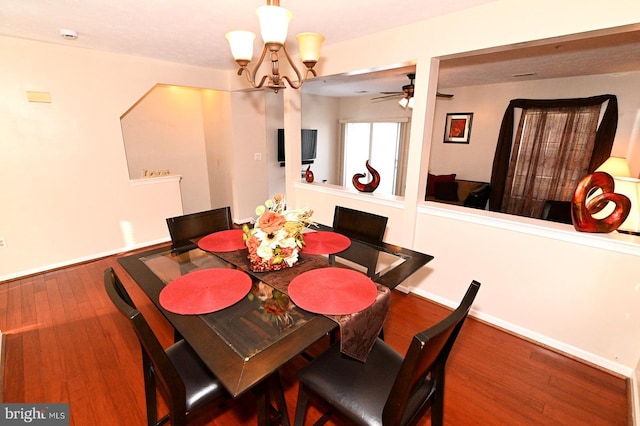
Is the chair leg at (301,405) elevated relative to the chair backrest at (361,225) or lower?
lower

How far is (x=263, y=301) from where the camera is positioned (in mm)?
1322

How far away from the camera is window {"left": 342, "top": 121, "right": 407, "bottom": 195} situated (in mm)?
6234

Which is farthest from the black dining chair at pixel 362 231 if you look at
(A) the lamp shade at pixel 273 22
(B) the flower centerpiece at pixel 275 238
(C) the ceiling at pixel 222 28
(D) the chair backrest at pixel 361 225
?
(C) the ceiling at pixel 222 28

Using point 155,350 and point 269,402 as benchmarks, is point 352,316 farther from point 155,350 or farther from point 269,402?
point 155,350

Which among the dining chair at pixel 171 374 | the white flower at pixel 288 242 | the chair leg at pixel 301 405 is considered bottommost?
the chair leg at pixel 301 405

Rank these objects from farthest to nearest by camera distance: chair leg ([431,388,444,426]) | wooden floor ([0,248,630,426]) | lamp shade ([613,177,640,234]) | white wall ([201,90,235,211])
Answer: white wall ([201,90,235,211]) → lamp shade ([613,177,640,234]) → wooden floor ([0,248,630,426]) → chair leg ([431,388,444,426])

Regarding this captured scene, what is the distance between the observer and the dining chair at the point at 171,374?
1.02 meters

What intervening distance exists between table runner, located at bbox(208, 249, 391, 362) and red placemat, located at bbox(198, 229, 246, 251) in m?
0.19

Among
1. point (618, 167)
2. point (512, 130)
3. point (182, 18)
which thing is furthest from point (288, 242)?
point (512, 130)

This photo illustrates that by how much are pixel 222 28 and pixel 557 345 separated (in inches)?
139

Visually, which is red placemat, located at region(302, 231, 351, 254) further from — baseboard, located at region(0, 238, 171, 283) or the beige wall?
baseboard, located at region(0, 238, 171, 283)

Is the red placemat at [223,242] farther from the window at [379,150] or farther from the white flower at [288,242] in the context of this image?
the window at [379,150]

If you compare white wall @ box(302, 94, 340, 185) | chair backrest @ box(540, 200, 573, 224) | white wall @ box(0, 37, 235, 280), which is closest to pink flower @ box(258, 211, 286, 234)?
white wall @ box(0, 37, 235, 280)

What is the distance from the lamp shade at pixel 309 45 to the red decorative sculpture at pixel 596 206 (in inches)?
72.5
